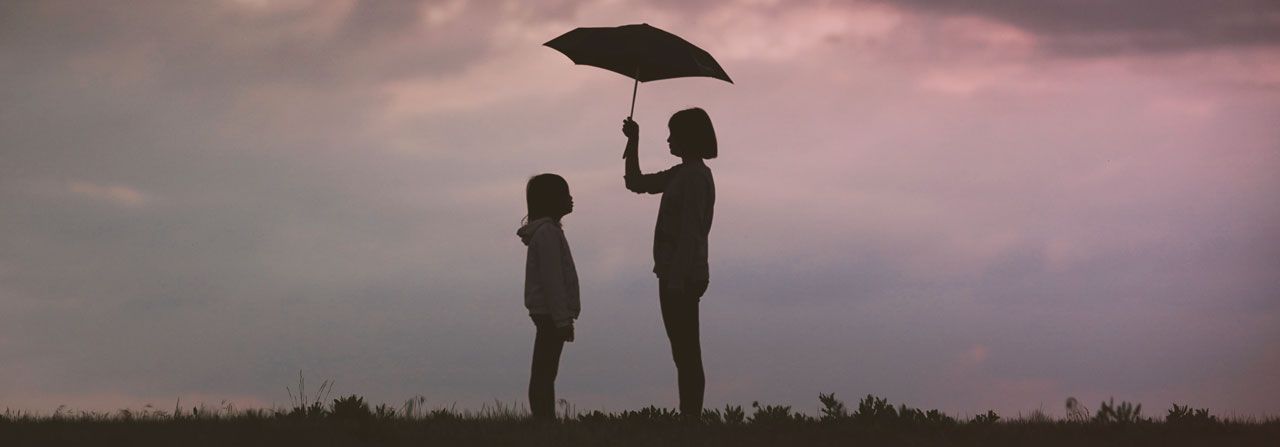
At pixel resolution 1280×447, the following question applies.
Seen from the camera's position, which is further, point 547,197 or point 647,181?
point 547,197

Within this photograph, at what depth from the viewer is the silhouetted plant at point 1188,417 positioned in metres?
12.0

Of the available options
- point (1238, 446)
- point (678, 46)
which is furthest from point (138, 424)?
point (1238, 446)

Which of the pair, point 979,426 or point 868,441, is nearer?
point 868,441

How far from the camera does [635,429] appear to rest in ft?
36.1

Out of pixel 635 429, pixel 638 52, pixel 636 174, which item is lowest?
pixel 635 429

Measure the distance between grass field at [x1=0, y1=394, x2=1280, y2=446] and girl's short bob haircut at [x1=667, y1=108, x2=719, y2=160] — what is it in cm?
224

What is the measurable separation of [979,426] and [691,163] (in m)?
3.51

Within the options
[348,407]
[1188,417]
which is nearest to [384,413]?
[348,407]

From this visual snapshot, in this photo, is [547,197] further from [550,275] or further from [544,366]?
[544,366]

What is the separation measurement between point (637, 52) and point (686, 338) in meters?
2.57

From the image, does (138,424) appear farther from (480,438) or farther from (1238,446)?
(1238,446)

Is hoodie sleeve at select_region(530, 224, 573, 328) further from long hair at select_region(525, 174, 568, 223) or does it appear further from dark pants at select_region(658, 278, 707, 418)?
dark pants at select_region(658, 278, 707, 418)

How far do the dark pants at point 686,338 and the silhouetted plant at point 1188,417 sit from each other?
4.38 m

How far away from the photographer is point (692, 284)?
11070 millimetres
